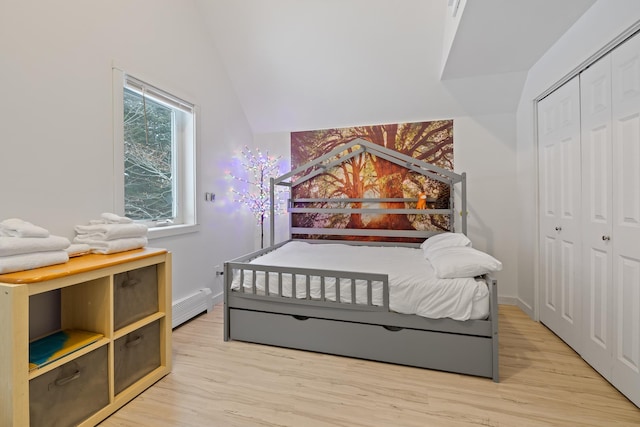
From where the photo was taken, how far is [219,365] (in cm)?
207

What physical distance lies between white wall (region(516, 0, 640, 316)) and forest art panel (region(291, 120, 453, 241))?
2.33 ft

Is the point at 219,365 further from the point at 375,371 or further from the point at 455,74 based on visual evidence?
the point at 455,74

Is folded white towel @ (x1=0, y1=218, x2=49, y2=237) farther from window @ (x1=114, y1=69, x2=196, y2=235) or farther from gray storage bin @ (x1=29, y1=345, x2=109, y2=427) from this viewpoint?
window @ (x1=114, y1=69, x2=196, y2=235)

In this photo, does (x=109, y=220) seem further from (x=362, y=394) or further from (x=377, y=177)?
(x=377, y=177)

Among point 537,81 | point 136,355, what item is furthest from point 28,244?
point 537,81

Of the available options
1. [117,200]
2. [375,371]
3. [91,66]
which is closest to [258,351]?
[375,371]

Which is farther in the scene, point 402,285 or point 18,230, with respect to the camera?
point 402,285

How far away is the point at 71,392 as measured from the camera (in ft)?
4.68

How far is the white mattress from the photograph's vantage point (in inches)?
75.7

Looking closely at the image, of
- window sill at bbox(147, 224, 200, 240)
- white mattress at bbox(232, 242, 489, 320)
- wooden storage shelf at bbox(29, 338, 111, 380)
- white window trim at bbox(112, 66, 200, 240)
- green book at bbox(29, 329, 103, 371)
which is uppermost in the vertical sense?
white window trim at bbox(112, 66, 200, 240)

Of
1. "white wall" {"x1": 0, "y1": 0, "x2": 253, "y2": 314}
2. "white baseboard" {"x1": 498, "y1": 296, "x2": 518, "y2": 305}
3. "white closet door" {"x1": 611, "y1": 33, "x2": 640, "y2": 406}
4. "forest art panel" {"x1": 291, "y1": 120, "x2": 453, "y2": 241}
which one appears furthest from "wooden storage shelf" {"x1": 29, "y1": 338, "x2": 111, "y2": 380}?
"white baseboard" {"x1": 498, "y1": 296, "x2": 518, "y2": 305}

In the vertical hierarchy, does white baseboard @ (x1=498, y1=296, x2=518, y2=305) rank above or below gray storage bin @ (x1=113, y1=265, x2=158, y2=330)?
below

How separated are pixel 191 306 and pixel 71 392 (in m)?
1.40

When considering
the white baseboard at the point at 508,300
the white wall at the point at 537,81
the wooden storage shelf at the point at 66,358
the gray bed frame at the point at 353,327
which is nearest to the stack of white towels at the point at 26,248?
the wooden storage shelf at the point at 66,358
